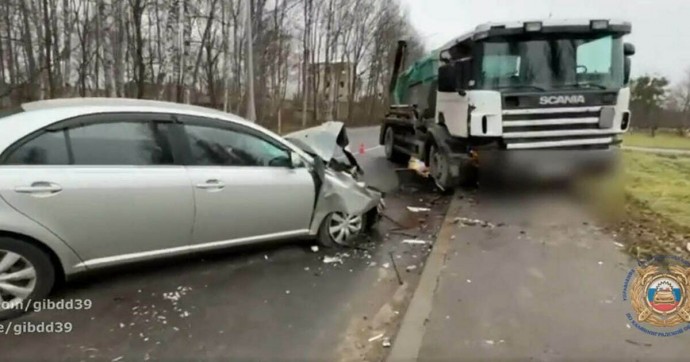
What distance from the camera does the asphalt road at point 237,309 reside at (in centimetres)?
299

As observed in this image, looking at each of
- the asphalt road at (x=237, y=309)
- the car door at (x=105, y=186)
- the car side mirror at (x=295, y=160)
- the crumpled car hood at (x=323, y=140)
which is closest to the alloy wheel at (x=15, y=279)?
the asphalt road at (x=237, y=309)

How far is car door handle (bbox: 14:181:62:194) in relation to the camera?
3.18 metres

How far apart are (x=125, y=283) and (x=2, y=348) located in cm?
106

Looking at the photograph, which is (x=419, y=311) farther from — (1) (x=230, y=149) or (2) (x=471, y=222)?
(2) (x=471, y=222)

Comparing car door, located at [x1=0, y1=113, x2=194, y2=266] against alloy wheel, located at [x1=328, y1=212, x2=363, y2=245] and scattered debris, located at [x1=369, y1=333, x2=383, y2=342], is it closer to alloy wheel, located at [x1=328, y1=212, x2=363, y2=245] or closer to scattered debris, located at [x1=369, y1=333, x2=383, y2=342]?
alloy wheel, located at [x1=328, y1=212, x2=363, y2=245]

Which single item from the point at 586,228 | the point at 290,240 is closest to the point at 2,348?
the point at 290,240

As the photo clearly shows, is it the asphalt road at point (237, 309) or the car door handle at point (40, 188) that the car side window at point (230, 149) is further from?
the car door handle at point (40, 188)

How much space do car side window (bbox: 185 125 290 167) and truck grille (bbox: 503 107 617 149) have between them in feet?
13.5

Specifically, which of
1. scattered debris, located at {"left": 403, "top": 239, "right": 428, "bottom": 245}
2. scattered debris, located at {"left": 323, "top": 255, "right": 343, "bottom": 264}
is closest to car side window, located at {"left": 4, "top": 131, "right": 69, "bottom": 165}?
scattered debris, located at {"left": 323, "top": 255, "right": 343, "bottom": 264}

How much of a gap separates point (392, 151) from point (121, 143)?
33.7 ft

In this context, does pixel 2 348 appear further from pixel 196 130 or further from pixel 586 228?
pixel 586 228

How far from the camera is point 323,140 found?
5812 mm

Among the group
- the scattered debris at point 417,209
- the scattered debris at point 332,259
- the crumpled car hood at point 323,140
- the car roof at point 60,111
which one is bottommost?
the scattered debris at point 332,259

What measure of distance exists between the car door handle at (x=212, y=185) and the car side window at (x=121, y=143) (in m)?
0.32
